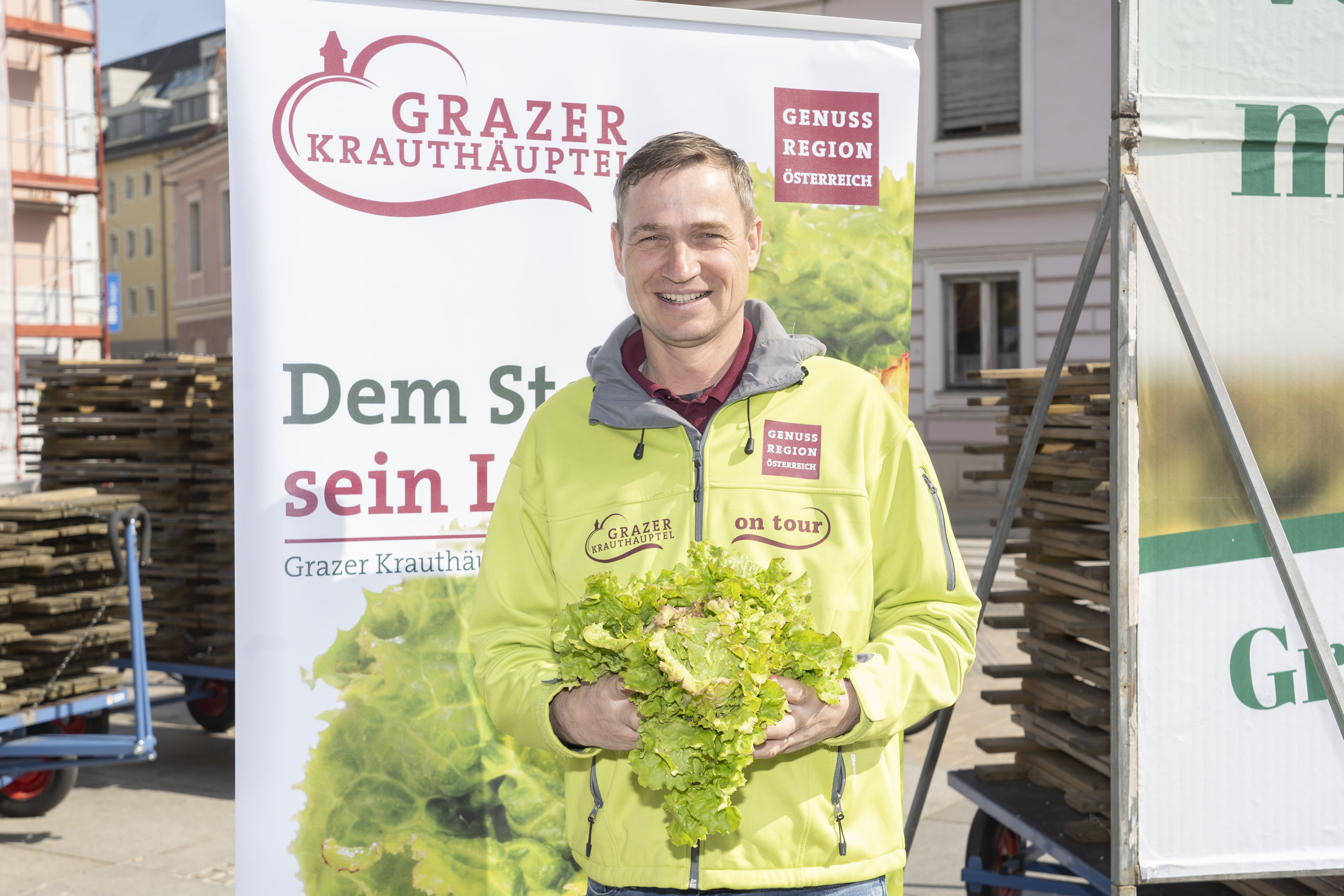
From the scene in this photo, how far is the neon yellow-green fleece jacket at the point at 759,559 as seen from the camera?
2.18 metres

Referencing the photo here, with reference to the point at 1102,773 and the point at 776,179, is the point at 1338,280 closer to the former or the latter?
the point at 776,179

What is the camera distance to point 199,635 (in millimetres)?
7680

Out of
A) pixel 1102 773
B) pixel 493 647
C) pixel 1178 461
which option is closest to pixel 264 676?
pixel 493 647

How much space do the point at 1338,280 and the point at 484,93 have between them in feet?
7.55

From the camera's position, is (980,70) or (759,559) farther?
(980,70)

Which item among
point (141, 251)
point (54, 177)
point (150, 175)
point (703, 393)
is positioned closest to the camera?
point (703, 393)

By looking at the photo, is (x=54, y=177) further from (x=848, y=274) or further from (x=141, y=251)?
(x=848, y=274)

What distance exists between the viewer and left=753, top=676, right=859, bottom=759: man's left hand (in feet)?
6.35

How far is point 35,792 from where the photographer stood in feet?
21.6

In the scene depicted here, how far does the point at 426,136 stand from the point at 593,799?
6.42 feet

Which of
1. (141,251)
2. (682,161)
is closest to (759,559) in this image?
(682,161)

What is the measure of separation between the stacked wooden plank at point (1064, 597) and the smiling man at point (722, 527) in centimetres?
191

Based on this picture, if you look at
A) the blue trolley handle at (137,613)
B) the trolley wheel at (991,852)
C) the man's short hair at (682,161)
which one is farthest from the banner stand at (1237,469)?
the blue trolley handle at (137,613)

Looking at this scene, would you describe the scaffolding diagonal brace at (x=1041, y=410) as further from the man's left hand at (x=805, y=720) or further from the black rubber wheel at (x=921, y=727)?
the black rubber wheel at (x=921, y=727)
